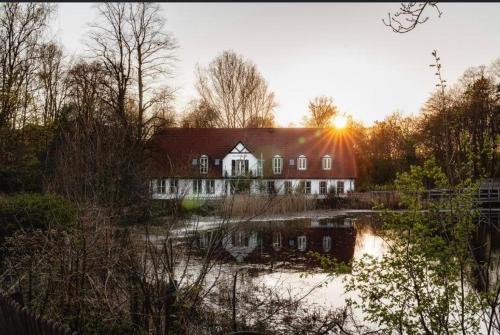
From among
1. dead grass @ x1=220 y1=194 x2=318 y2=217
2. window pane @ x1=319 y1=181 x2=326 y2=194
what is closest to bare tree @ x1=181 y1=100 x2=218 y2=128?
window pane @ x1=319 y1=181 x2=326 y2=194

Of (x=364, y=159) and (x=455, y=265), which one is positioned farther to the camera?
(x=364, y=159)

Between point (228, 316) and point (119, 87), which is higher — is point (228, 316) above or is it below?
below

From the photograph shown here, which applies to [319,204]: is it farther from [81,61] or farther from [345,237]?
[81,61]

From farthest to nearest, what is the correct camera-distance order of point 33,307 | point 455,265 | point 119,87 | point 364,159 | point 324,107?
point 324,107
point 364,159
point 119,87
point 33,307
point 455,265

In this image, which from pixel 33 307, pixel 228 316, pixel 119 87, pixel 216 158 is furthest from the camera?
pixel 216 158

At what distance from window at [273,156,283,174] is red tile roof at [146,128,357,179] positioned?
37cm

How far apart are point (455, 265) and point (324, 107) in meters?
56.5

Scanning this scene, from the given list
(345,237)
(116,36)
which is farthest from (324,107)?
(345,237)

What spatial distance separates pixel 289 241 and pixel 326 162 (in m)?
27.9

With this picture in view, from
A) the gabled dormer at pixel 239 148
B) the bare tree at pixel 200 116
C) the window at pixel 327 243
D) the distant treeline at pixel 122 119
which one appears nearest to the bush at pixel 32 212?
the distant treeline at pixel 122 119

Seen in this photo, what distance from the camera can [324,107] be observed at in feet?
200

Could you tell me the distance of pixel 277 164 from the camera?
45.9 metres

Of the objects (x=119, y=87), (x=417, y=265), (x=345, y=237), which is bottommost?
(x=345, y=237)

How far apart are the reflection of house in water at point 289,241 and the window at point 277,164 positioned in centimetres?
1927
